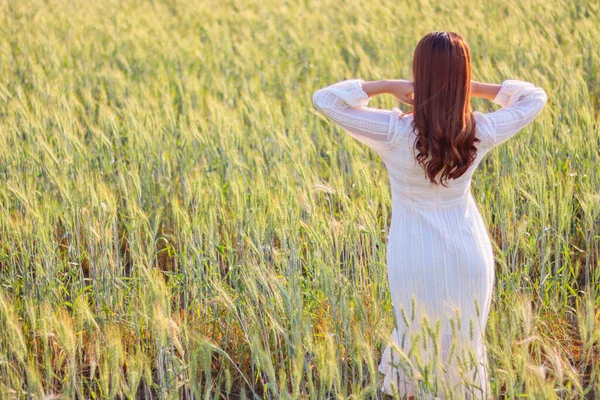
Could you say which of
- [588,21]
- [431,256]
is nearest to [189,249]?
[431,256]

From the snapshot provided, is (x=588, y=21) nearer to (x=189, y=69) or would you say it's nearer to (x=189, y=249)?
(x=189, y=69)

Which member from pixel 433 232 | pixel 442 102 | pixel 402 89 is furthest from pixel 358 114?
pixel 433 232

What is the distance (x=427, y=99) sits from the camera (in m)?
1.99

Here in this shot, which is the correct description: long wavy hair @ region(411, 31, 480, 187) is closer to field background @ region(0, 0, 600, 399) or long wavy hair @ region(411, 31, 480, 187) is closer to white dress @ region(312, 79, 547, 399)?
white dress @ region(312, 79, 547, 399)

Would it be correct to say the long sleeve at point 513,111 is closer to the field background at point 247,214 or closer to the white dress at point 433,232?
the white dress at point 433,232

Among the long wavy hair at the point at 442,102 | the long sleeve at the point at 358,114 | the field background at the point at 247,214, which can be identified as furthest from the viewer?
the field background at the point at 247,214

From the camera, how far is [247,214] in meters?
2.75

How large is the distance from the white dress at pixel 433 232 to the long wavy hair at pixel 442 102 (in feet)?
0.26

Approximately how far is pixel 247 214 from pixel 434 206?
0.82 m

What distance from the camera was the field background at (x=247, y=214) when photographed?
2.25 m

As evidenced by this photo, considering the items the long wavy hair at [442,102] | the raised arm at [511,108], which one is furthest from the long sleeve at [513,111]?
the long wavy hair at [442,102]

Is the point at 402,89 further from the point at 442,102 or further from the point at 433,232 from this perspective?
the point at 433,232

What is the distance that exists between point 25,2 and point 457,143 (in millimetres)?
6584

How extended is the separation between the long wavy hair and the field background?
456 mm
